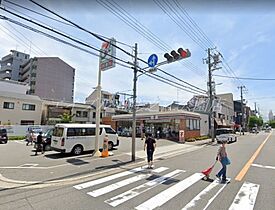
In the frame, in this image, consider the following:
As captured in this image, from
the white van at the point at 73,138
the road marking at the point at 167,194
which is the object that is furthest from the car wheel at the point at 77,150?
the road marking at the point at 167,194

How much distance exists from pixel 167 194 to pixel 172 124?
2318cm

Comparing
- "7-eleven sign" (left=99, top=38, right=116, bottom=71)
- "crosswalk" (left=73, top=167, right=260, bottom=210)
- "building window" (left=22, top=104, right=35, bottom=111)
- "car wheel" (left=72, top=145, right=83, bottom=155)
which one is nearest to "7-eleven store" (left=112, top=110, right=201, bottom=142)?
"car wheel" (left=72, top=145, right=83, bottom=155)

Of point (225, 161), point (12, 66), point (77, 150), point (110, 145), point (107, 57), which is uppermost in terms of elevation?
point (12, 66)

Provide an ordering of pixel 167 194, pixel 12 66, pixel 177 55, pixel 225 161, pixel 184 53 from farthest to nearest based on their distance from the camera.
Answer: pixel 12 66 → pixel 177 55 → pixel 184 53 → pixel 225 161 → pixel 167 194

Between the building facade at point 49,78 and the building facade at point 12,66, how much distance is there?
13.1 feet

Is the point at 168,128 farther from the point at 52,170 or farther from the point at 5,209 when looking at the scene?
the point at 5,209

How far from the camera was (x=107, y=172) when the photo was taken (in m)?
9.57

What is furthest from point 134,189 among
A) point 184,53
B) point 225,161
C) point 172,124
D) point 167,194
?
point 172,124

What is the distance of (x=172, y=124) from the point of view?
29.3 m

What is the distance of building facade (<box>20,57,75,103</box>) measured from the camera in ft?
204

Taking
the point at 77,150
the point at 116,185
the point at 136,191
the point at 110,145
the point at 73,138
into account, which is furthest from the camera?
the point at 110,145

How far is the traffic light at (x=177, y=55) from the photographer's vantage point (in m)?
10.8

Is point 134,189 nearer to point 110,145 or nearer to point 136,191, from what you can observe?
point 136,191

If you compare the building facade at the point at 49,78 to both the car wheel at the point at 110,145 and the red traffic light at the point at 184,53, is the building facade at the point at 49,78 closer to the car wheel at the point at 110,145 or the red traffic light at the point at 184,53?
the car wheel at the point at 110,145
